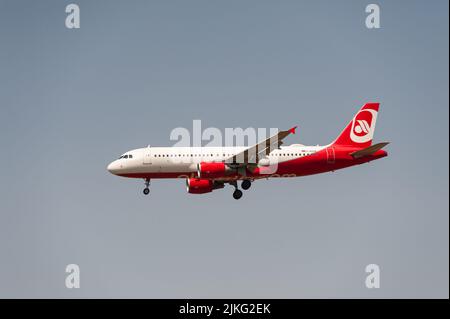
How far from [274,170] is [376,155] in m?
10.4

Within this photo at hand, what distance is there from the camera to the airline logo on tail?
293 feet

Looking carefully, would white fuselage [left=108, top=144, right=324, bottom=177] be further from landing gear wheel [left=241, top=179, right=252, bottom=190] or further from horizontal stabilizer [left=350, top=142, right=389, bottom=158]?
horizontal stabilizer [left=350, top=142, right=389, bottom=158]

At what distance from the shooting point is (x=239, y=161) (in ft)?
275

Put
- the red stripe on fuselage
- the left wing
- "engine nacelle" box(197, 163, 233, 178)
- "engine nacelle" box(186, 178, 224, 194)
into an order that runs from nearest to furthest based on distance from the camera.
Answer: the left wing, "engine nacelle" box(197, 163, 233, 178), the red stripe on fuselage, "engine nacelle" box(186, 178, 224, 194)

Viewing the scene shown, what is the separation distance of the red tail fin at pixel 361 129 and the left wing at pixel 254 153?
9.24m

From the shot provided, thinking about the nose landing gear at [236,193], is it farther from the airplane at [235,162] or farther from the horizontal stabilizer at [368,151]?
the horizontal stabilizer at [368,151]

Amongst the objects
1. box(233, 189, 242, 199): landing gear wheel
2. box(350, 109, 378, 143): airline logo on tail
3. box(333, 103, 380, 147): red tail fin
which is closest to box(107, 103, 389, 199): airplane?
box(233, 189, 242, 199): landing gear wheel

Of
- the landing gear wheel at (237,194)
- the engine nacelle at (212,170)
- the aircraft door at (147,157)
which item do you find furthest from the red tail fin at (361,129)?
the aircraft door at (147,157)

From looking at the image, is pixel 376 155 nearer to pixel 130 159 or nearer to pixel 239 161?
pixel 239 161

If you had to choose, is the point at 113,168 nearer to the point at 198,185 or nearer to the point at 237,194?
the point at 198,185

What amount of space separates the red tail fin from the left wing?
9236 millimetres

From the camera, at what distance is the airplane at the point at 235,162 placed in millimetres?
84250

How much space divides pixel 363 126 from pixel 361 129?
52 cm
